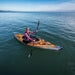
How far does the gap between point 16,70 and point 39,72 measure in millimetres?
2244

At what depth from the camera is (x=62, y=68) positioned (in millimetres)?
6348

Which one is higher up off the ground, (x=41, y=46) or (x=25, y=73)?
(x=41, y=46)

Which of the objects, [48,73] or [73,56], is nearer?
[48,73]

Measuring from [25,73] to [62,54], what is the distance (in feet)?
16.6

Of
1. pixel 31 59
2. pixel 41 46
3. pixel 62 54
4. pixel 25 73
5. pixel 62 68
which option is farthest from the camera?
pixel 41 46

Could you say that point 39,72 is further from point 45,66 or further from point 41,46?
point 41,46

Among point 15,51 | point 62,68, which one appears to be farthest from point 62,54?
point 15,51

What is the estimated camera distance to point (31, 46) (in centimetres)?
924

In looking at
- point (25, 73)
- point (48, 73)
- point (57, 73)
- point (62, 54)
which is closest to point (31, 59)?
point (25, 73)

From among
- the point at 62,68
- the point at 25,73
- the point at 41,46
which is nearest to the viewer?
the point at 25,73

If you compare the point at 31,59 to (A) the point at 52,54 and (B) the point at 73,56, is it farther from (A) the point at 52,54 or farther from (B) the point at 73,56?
(B) the point at 73,56

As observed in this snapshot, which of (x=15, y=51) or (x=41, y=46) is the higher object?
(x=41, y=46)

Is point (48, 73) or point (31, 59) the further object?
point (31, 59)

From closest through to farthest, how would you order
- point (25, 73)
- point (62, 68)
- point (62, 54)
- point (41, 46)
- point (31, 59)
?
point (25, 73) → point (62, 68) → point (31, 59) → point (62, 54) → point (41, 46)
